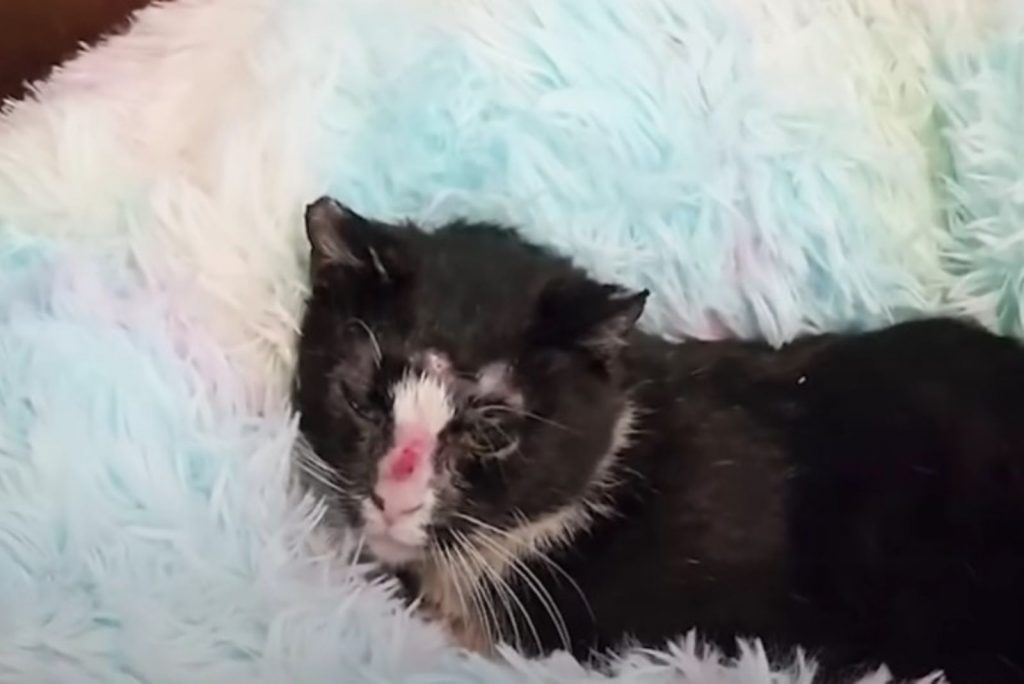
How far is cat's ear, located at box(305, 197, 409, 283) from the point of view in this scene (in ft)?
3.62

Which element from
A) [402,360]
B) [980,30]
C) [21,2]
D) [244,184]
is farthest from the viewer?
[21,2]

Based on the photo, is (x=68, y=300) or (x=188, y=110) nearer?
(x=68, y=300)

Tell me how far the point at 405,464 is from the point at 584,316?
163mm

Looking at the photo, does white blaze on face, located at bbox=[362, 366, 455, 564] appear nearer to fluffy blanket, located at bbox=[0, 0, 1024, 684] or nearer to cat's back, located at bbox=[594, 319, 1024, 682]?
fluffy blanket, located at bbox=[0, 0, 1024, 684]

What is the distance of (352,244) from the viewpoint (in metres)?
1.11

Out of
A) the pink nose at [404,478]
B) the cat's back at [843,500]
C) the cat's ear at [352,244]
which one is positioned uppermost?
the cat's ear at [352,244]

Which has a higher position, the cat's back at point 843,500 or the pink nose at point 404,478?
the pink nose at point 404,478

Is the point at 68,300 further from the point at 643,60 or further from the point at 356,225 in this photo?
the point at 643,60

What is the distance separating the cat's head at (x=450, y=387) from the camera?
1069 millimetres

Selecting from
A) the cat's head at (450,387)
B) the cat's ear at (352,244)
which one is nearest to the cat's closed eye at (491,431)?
the cat's head at (450,387)

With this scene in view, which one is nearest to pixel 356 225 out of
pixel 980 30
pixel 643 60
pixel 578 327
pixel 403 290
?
pixel 403 290

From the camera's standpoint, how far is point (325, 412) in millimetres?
1121

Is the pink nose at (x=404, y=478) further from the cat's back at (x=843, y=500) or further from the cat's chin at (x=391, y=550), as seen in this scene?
the cat's back at (x=843, y=500)

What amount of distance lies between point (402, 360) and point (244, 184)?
0.72ft
